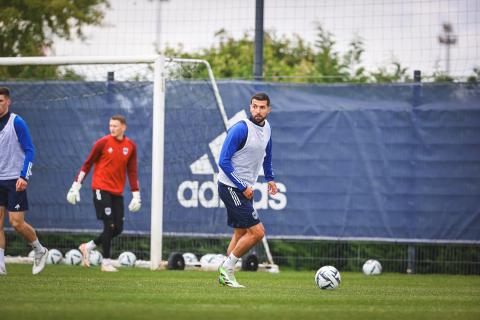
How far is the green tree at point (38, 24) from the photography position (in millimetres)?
20302

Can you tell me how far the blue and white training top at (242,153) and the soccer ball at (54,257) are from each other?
626 centimetres

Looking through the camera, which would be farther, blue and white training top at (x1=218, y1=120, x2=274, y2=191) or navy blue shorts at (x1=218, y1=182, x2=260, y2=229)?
navy blue shorts at (x1=218, y1=182, x2=260, y2=229)

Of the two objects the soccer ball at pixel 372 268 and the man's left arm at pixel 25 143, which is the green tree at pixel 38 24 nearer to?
the man's left arm at pixel 25 143

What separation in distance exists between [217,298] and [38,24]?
14.4m

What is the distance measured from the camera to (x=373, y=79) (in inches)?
719

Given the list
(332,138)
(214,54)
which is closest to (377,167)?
(332,138)

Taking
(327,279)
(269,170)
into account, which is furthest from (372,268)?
(327,279)

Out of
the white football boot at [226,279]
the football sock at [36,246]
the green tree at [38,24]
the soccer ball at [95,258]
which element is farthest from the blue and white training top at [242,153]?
the green tree at [38,24]

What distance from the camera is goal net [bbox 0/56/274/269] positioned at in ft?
55.7

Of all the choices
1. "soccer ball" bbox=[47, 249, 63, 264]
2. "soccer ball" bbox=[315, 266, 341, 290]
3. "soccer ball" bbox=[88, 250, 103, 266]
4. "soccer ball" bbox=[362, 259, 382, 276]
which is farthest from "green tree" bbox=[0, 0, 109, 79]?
"soccer ball" bbox=[315, 266, 341, 290]

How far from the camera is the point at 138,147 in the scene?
1736 centimetres

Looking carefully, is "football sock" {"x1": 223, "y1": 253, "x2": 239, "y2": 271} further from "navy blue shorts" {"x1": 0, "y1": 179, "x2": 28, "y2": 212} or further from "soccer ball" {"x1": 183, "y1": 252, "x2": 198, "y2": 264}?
"soccer ball" {"x1": 183, "y1": 252, "x2": 198, "y2": 264}

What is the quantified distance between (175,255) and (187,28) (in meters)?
4.27

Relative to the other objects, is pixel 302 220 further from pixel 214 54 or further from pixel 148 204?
pixel 214 54
